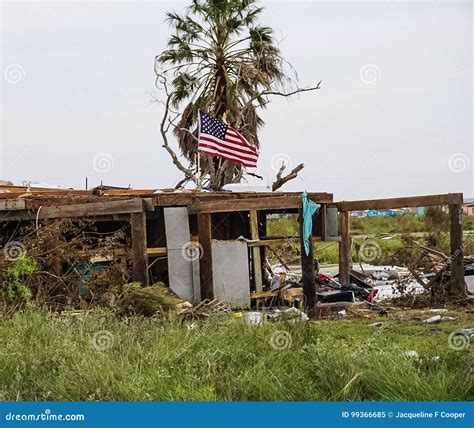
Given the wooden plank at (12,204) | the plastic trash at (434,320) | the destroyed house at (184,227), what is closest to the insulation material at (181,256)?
the destroyed house at (184,227)

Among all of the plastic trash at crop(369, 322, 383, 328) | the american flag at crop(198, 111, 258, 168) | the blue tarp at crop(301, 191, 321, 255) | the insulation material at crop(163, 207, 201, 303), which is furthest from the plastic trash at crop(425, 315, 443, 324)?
the american flag at crop(198, 111, 258, 168)

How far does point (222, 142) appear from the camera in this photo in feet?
61.8

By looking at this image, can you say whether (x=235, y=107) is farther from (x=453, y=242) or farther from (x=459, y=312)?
(x=459, y=312)

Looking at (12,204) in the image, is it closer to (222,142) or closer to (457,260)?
(222,142)

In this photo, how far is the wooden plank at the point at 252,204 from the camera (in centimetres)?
1436

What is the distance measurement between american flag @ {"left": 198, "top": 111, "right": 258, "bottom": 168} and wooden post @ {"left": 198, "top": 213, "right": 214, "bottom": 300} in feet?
12.7

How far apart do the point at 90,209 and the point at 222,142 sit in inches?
232

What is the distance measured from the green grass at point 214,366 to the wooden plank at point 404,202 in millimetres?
6906

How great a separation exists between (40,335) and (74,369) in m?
1.21

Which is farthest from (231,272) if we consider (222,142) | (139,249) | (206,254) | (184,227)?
(222,142)

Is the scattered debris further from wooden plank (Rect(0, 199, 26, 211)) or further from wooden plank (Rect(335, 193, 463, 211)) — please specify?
wooden plank (Rect(0, 199, 26, 211))

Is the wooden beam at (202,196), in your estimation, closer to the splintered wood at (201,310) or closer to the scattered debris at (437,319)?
the splintered wood at (201,310)

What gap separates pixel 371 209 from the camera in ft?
55.1

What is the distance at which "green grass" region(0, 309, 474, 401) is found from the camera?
23.2 feet
